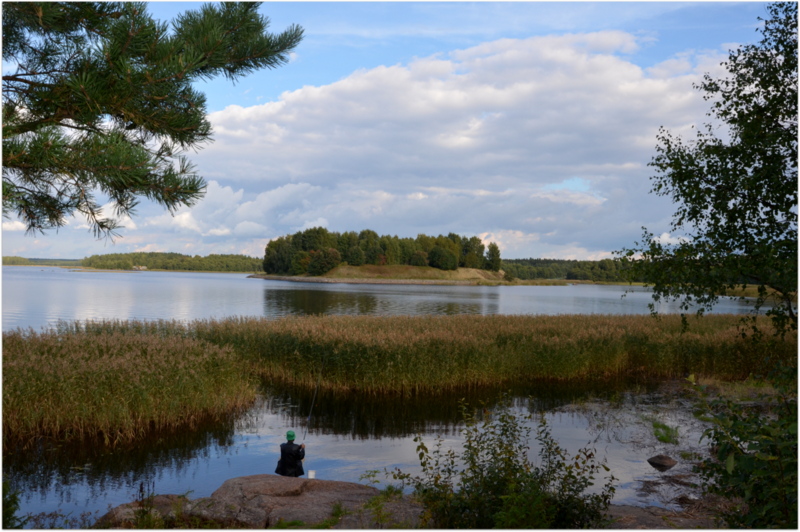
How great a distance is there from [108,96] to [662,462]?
38.3 feet

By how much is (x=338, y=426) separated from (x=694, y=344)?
14707 mm

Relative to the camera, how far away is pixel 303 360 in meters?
18.2

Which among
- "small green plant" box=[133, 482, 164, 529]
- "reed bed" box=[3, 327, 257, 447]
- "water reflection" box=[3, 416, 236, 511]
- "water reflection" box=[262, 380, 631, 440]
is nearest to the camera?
"small green plant" box=[133, 482, 164, 529]

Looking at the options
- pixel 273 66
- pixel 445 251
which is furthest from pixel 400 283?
pixel 273 66

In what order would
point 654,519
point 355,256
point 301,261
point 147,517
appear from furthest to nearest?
point 355,256, point 301,261, point 654,519, point 147,517

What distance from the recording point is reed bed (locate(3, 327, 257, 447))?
11148 millimetres

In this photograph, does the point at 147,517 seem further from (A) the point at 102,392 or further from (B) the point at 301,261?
(B) the point at 301,261

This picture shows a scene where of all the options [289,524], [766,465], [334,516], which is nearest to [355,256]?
[334,516]

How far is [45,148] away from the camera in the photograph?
7164 millimetres

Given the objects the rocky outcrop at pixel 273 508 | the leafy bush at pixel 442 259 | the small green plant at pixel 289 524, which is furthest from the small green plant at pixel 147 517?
the leafy bush at pixel 442 259

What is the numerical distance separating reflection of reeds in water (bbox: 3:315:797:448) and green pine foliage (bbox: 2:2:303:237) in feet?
12.9

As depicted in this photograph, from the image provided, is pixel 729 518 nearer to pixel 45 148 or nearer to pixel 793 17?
pixel 793 17

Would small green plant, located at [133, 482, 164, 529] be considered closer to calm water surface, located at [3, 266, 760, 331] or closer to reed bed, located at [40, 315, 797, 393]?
reed bed, located at [40, 315, 797, 393]

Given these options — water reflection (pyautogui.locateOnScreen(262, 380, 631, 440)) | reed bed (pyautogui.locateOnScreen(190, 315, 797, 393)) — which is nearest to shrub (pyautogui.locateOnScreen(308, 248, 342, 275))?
reed bed (pyautogui.locateOnScreen(190, 315, 797, 393))
